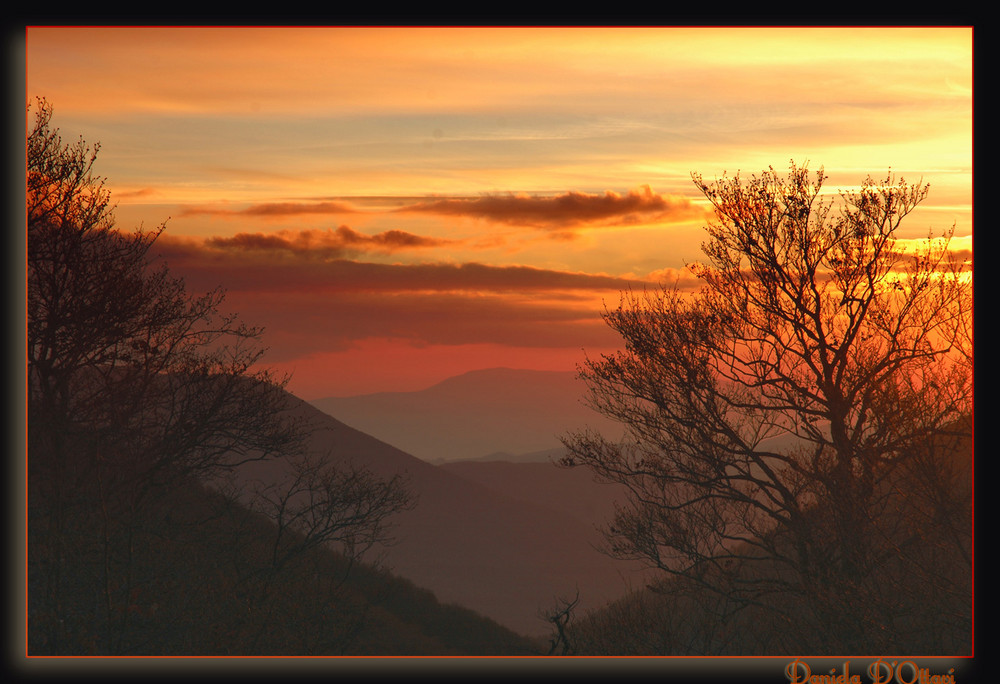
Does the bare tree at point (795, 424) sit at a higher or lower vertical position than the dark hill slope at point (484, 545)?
higher

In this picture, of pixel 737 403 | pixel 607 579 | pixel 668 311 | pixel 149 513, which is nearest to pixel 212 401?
pixel 149 513

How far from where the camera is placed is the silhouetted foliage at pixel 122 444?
1722 cm

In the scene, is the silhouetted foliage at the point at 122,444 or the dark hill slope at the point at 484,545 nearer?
the silhouetted foliage at the point at 122,444

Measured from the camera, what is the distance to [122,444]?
2022 centimetres

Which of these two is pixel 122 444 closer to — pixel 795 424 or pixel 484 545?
pixel 795 424

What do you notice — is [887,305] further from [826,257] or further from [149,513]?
[149,513]

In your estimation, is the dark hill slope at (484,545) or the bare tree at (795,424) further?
the dark hill slope at (484,545)

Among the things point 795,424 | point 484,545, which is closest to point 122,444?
point 795,424

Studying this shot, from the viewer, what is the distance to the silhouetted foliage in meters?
17.2

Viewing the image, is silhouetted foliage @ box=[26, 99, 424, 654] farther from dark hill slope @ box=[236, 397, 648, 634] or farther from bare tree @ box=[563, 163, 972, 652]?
dark hill slope @ box=[236, 397, 648, 634]

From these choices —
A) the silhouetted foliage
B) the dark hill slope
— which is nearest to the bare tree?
the silhouetted foliage

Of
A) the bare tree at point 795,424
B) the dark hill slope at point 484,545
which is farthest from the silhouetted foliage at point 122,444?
the dark hill slope at point 484,545

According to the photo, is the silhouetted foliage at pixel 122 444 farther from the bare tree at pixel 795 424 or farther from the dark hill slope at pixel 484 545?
the dark hill slope at pixel 484 545

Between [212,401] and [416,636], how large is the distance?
13.2 metres
